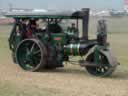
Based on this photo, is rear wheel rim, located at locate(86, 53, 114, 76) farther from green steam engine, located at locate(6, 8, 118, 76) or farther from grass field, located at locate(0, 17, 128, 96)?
grass field, located at locate(0, 17, 128, 96)

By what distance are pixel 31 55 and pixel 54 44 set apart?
2.22 ft

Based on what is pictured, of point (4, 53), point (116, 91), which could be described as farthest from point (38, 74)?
point (4, 53)

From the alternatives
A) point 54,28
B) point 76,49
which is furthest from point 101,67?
point 54,28

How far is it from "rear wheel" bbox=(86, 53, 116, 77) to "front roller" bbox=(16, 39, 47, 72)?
123cm

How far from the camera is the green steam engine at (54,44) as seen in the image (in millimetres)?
12828

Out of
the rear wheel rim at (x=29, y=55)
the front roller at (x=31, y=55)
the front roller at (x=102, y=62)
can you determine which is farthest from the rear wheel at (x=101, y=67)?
the rear wheel rim at (x=29, y=55)

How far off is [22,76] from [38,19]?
6.31 feet

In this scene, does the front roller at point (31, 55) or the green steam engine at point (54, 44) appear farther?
the front roller at point (31, 55)

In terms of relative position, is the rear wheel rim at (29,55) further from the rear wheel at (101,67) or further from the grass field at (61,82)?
the rear wheel at (101,67)

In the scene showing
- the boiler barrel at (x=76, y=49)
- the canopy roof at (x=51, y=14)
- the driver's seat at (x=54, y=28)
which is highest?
the canopy roof at (x=51, y=14)

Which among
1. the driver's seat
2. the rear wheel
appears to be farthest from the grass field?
the driver's seat

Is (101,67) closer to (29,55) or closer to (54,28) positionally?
(54,28)

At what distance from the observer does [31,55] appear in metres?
13.7

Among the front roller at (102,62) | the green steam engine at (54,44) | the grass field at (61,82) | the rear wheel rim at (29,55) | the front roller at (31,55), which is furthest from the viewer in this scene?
the rear wheel rim at (29,55)
